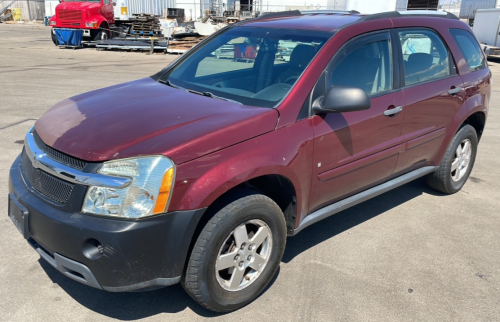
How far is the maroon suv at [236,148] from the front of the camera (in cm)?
254

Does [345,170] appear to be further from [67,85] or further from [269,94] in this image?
[67,85]

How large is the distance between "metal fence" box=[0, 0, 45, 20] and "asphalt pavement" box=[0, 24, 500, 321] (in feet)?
167

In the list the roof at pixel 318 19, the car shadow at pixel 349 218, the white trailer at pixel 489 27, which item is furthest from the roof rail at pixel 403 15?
the white trailer at pixel 489 27

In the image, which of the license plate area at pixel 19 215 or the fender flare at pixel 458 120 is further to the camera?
the fender flare at pixel 458 120

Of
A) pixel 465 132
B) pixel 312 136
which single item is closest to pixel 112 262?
pixel 312 136

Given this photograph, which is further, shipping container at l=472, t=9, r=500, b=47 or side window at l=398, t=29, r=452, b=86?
shipping container at l=472, t=9, r=500, b=47

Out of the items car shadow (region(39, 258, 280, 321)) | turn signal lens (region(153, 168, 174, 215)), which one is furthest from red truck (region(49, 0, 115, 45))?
turn signal lens (region(153, 168, 174, 215))

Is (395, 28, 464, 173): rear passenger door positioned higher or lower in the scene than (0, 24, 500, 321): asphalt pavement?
higher

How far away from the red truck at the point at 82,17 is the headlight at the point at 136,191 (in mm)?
20729

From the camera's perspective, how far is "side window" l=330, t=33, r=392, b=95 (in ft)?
11.5

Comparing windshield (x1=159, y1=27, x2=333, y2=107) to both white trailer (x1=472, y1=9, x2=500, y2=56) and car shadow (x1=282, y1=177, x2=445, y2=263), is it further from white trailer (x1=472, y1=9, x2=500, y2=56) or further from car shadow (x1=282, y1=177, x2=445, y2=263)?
white trailer (x1=472, y1=9, x2=500, y2=56)

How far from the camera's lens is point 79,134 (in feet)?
9.25

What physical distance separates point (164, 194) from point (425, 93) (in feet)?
8.84

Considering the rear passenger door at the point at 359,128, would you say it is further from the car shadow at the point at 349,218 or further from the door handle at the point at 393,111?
the car shadow at the point at 349,218
